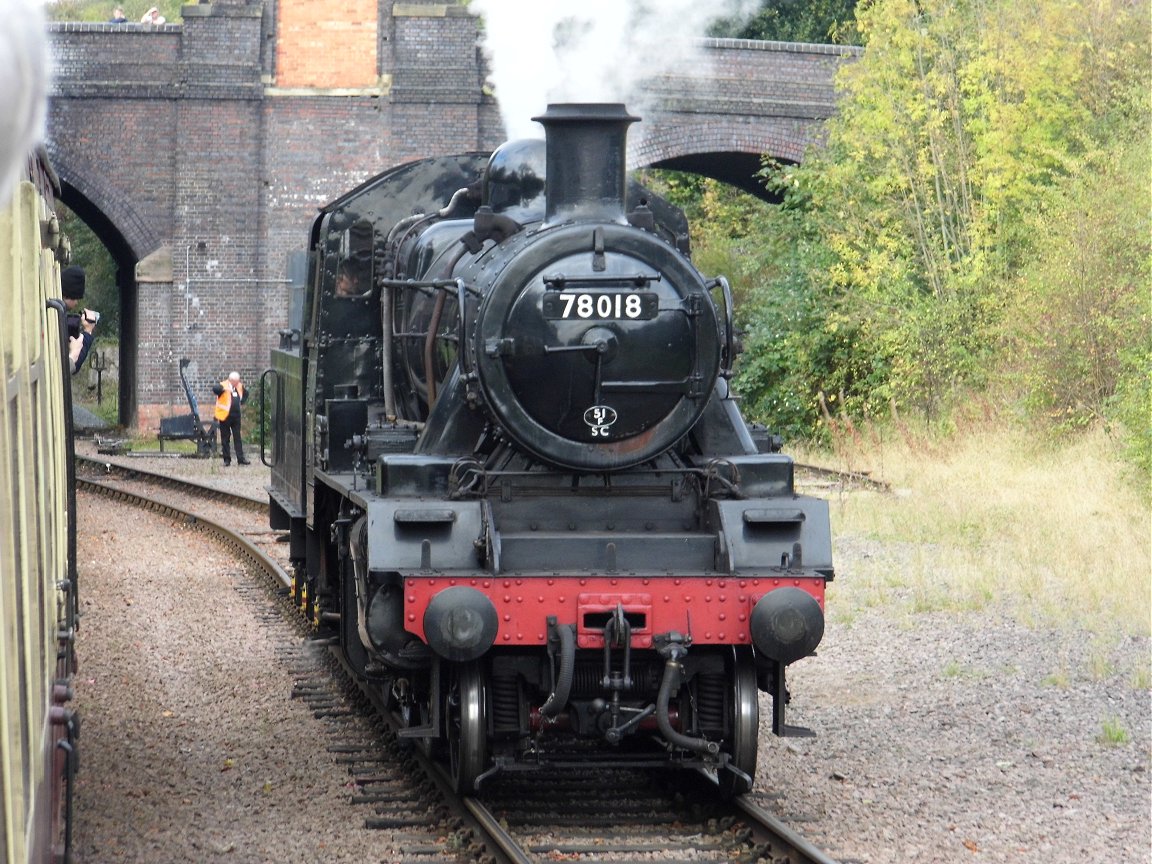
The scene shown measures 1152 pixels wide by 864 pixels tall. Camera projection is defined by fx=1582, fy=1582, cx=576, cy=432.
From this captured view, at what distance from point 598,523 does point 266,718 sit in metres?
2.41

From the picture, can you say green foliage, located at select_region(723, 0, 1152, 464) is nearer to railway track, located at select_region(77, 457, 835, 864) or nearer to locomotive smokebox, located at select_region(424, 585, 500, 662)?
railway track, located at select_region(77, 457, 835, 864)

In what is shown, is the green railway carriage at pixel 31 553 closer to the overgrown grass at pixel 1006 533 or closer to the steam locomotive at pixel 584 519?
the steam locomotive at pixel 584 519

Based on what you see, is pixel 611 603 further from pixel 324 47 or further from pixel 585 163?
pixel 324 47

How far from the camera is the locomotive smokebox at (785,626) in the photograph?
225 inches

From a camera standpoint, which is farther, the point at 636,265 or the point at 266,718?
the point at 266,718

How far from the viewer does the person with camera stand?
22.0 ft

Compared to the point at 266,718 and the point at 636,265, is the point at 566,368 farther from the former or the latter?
the point at 266,718

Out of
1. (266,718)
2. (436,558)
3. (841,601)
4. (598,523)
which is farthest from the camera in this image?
(841,601)

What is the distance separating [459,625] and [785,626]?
118cm

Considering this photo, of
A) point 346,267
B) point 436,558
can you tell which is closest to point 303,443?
point 346,267

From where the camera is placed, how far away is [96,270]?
43625 mm

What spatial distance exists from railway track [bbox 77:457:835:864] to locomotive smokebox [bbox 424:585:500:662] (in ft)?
2.02

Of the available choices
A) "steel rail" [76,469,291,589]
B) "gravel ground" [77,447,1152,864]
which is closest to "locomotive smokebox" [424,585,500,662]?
"gravel ground" [77,447,1152,864]

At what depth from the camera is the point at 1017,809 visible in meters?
6.13
